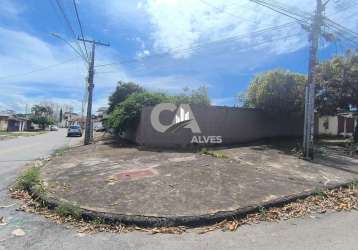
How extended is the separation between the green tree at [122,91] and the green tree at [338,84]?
13.2 metres

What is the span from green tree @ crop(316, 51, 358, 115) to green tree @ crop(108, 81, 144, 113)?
13.2 metres

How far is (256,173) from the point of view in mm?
8961

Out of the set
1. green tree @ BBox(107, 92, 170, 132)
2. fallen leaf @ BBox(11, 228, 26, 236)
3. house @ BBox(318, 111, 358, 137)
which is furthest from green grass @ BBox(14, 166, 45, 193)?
house @ BBox(318, 111, 358, 137)

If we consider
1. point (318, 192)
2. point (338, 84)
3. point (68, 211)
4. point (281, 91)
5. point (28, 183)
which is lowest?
point (68, 211)

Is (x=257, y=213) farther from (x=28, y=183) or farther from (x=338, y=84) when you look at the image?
(x=338, y=84)

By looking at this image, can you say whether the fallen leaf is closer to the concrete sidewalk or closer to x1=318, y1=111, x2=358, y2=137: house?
the concrete sidewalk

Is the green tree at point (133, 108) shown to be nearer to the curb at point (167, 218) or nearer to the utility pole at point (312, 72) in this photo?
the utility pole at point (312, 72)

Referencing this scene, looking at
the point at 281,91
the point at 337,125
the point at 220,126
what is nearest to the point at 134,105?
the point at 220,126

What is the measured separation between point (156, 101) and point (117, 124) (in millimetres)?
2488

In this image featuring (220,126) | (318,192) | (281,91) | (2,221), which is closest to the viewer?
(2,221)

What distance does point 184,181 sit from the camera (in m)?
7.80

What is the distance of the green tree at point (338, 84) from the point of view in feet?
57.3

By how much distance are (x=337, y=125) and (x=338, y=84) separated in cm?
1097

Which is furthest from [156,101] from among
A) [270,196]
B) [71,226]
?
[71,226]
